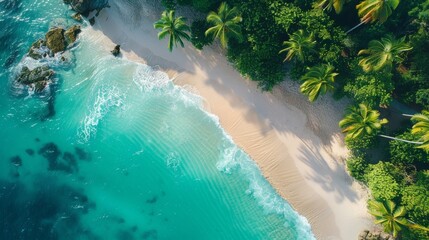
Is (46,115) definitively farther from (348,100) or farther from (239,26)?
(348,100)

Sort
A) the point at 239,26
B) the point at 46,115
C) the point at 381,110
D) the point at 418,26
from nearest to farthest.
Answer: the point at 239,26, the point at 418,26, the point at 381,110, the point at 46,115

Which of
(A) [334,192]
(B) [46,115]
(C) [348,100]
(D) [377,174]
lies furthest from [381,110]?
(B) [46,115]

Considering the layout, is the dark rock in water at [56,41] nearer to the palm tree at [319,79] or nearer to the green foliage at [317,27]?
the green foliage at [317,27]

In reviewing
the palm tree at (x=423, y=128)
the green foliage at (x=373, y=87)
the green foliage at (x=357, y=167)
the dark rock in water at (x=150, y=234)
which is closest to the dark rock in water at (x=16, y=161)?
the dark rock in water at (x=150, y=234)

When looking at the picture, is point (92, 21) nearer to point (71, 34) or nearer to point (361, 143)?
point (71, 34)

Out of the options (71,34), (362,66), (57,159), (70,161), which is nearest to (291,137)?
(362,66)

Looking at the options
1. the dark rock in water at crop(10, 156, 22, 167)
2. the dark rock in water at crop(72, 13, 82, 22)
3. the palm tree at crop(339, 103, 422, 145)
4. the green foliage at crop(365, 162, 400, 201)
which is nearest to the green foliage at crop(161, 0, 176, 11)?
the dark rock in water at crop(72, 13, 82, 22)

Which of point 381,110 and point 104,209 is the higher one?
point 381,110
